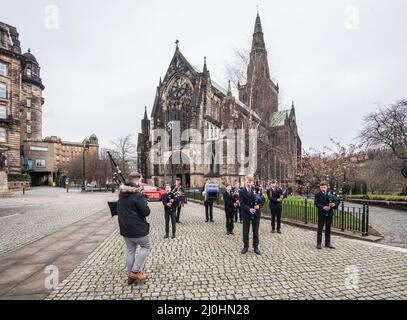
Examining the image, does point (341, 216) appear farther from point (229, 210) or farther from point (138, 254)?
point (138, 254)

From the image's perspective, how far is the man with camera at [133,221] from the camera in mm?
4082

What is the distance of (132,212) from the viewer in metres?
4.10

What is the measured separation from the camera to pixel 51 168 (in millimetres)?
56906

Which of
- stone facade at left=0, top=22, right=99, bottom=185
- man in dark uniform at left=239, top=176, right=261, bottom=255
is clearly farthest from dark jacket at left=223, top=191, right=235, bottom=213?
stone facade at left=0, top=22, right=99, bottom=185

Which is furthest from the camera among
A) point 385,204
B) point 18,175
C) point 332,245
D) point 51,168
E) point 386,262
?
point 51,168

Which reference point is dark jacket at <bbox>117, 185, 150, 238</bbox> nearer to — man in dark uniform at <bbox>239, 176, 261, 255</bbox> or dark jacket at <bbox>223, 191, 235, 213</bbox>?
man in dark uniform at <bbox>239, 176, 261, 255</bbox>

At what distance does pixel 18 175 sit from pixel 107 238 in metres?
36.2

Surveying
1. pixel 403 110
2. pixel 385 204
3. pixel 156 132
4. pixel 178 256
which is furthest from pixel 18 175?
pixel 403 110

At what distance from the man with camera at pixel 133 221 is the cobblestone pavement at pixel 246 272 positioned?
0.37m

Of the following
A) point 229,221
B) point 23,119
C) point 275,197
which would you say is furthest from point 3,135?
point 275,197

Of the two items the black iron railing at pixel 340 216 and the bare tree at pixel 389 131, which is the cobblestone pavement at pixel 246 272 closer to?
the black iron railing at pixel 340 216

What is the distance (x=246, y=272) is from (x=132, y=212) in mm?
2583

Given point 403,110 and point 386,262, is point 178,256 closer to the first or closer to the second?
point 386,262

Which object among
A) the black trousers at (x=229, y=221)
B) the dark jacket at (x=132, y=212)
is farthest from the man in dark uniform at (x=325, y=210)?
the dark jacket at (x=132, y=212)
